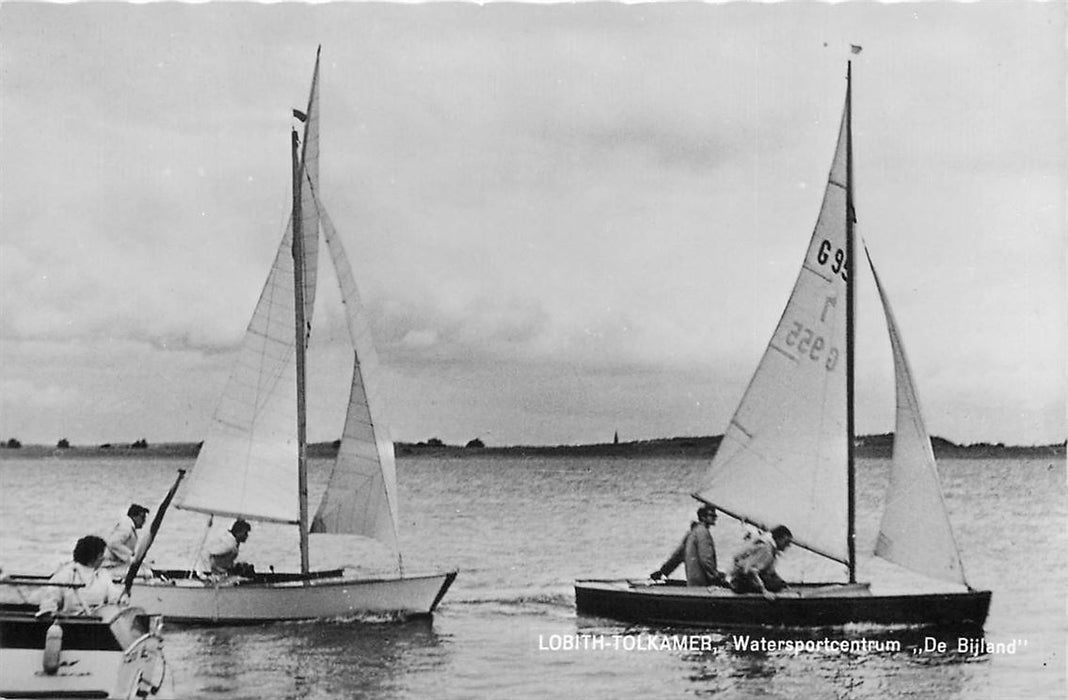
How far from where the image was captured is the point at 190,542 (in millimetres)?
27906

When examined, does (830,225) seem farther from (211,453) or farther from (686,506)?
(686,506)

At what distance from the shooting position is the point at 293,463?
1492cm

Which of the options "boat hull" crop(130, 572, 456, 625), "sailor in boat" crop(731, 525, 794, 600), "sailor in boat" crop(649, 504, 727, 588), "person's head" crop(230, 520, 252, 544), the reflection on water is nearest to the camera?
the reflection on water

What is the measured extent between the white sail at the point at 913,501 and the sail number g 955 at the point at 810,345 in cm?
72

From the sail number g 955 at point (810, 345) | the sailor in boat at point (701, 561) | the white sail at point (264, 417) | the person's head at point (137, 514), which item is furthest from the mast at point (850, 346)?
the person's head at point (137, 514)

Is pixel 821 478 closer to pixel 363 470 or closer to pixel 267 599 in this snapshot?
pixel 363 470

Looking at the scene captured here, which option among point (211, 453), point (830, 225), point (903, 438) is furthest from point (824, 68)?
point (211, 453)

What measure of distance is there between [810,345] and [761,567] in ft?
7.66

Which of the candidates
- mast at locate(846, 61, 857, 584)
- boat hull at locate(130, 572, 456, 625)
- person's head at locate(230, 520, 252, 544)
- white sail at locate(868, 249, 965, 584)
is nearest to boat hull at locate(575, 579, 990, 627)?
white sail at locate(868, 249, 965, 584)

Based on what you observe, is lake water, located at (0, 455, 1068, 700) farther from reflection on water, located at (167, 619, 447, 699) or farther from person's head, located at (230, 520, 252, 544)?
person's head, located at (230, 520, 252, 544)

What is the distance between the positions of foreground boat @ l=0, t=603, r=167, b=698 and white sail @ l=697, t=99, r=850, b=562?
6.62 metres

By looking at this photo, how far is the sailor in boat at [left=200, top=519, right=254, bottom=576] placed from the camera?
14734 mm

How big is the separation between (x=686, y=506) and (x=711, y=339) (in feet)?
75.6

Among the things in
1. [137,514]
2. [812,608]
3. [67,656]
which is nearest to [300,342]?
[137,514]
